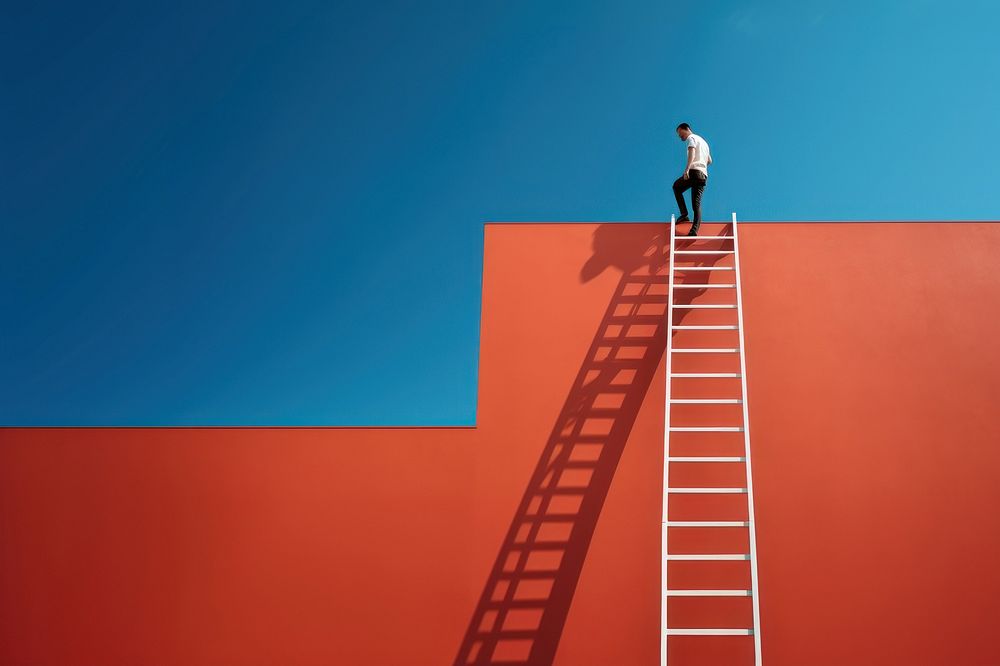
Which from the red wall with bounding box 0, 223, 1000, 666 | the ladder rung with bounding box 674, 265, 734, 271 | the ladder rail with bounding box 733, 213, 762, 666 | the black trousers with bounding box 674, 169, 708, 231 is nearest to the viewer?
the ladder rail with bounding box 733, 213, 762, 666

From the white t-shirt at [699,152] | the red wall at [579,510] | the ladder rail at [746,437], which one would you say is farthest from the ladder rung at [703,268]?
the white t-shirt at [699,152]

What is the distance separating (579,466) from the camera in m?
4.47

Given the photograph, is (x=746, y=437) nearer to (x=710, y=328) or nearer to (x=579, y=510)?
(x=710, y=328)

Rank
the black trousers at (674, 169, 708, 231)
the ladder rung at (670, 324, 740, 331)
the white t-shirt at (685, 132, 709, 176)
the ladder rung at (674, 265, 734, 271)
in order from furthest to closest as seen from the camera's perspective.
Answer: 1. the white t-shirt at (685, 132, 709, 176)
2. the black trousers at (674, 169, 708, 231)
3. the ladder rung at (674, 265, 734, 271)
4. the ladder rung at (670, 324, 740, 331)

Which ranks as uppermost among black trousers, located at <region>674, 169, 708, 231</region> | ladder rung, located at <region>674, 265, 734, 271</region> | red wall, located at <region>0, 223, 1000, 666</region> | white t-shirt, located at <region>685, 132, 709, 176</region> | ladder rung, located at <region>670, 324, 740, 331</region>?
white t-shirt, located at <region>685, 132, 709, 176</region>

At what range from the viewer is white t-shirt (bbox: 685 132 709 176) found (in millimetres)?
5145

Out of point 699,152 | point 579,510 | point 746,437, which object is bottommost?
point 579,510

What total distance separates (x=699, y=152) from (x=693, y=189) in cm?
36

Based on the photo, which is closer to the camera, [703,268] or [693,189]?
[703,268]

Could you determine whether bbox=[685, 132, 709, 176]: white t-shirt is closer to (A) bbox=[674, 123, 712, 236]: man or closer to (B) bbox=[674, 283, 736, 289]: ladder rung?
(A) bbox=[674, 123, 712, 236]: man

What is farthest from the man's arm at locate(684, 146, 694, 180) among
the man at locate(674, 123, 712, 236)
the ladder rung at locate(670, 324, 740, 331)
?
the ladder rung at locate(670, 324, 740, 331)

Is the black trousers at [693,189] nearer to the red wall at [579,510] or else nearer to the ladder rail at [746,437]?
the ladder rail at [746,437]

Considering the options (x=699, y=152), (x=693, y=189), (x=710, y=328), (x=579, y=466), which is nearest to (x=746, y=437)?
(x=710, y=328)

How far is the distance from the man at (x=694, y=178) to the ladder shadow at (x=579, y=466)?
28 cm
